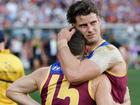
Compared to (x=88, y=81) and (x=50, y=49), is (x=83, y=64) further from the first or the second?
(x=50, y=49)

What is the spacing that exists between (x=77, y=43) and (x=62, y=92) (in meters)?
0.35

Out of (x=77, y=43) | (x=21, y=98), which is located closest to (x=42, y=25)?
(x=21, y=98)

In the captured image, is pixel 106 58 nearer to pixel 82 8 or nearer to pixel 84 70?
pixel 84 70

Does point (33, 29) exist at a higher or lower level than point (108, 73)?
lower

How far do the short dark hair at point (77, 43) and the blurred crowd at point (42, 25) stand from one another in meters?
13.6

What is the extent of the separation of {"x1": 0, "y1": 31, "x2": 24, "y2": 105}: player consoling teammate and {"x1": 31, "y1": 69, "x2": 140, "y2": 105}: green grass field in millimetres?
3746

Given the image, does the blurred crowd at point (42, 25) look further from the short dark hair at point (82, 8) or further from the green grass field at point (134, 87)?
the short dark hair at point (82, 8)

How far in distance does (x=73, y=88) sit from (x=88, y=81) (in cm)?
12

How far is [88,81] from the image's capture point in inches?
155

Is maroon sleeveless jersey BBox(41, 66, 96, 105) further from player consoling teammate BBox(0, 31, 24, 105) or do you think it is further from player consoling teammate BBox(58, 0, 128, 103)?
player consoling teammate BBox(0, 31, 24, 105)

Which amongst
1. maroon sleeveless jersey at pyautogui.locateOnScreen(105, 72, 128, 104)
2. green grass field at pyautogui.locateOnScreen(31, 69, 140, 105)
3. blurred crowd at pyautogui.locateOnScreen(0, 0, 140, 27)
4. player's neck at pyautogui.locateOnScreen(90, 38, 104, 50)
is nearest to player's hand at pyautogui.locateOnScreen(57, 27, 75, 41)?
player's neck at pyautogui.locateOnScreen(90, 38, 104, 50)

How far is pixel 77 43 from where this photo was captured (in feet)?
13.0

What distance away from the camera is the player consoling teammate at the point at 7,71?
6.67 m

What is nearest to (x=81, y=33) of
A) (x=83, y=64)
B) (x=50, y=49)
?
(x=83, y=64)
